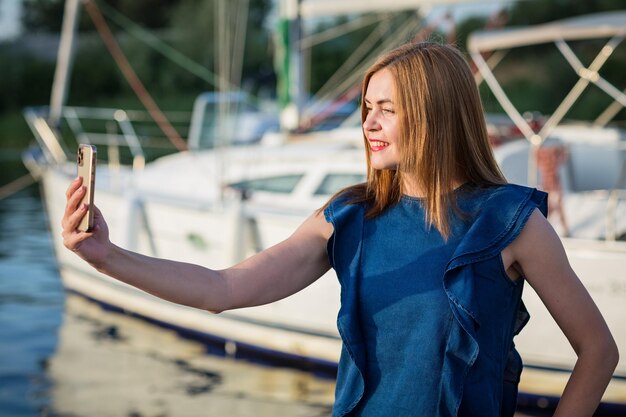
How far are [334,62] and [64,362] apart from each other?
23.9 meters

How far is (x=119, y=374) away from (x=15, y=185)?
43.3ft

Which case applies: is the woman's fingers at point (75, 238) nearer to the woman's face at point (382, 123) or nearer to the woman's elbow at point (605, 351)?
the woman's face at point (382, 123)

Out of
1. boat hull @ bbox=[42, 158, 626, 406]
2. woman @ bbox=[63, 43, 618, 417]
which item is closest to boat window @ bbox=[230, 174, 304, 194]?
boat hull @ bbox=[42, 158, 626, 406]

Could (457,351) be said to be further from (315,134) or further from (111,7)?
(111,7)

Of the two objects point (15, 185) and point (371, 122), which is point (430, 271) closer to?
point (371, 122)

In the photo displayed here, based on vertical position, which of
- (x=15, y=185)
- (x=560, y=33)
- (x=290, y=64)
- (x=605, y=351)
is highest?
(x=560, y=33)

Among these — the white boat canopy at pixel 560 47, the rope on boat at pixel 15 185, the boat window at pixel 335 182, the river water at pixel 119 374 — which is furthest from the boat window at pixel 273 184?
the rope on boat at pixel 15 185

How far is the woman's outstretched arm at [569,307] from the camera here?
180 centimetres

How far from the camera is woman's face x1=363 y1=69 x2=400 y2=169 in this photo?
189 centimetres

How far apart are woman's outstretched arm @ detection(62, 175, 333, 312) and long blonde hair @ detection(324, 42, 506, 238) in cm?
16

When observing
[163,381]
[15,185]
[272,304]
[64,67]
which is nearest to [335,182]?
[272,304]

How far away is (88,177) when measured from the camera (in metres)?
1.63

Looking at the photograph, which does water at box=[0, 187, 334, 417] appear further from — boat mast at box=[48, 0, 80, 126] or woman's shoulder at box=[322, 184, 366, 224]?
woman's shoulder at box=[322, 184, 366, 224]

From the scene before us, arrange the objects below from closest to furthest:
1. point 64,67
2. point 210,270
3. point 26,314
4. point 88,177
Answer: point 88,177, point 210,270, point 26,314, point 64,67
